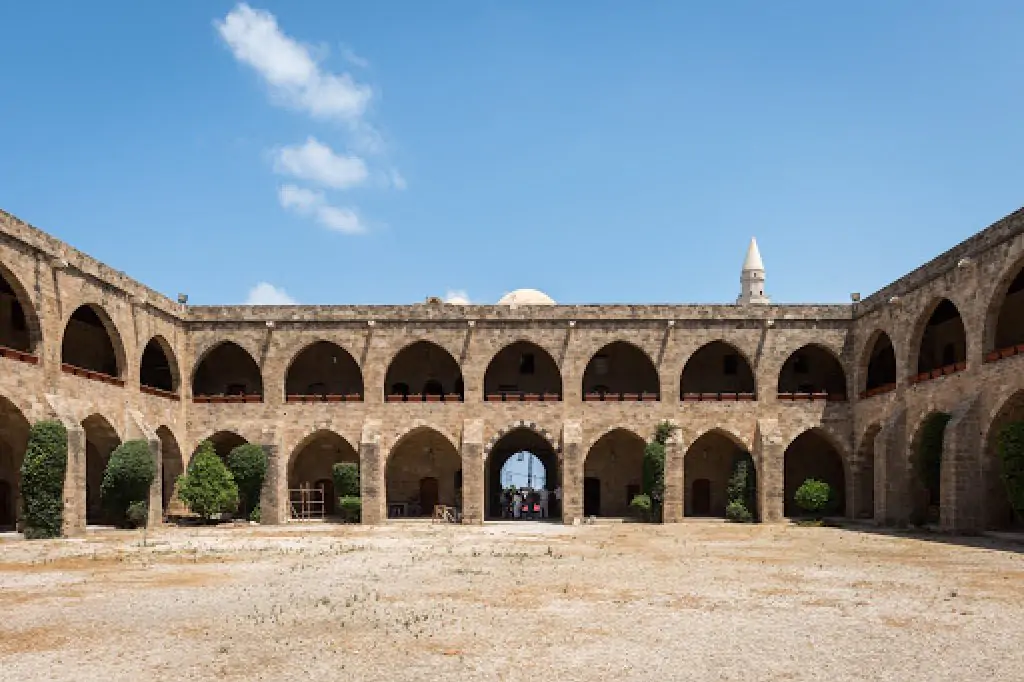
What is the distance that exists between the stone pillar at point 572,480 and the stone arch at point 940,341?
10905 millimetres

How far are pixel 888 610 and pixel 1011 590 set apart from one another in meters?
2.98

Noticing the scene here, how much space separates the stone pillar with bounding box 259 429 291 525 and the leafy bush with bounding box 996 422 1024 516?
2191 centimetres

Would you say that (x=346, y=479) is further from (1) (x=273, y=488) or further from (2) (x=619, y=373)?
(2) (x=619, y=373)

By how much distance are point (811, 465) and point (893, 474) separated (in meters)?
6.92

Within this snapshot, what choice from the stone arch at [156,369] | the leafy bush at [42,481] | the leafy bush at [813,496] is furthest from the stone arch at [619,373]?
the leafy bush at [42,481]

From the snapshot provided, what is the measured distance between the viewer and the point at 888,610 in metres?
10.4

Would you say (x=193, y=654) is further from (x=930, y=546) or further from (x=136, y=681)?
(x=930, y=546)

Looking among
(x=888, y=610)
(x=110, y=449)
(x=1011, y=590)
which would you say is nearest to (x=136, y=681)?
(x=888, y=610)

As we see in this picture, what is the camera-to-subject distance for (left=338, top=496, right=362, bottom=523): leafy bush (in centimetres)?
2780

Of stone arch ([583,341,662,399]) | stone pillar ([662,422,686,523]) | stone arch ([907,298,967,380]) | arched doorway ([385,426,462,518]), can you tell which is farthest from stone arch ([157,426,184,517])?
stone arch ([907,298,967,380])

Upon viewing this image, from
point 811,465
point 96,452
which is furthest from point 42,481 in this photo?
point 811,465

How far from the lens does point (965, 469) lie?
20.6 m

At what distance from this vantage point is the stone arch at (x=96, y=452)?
24.3m

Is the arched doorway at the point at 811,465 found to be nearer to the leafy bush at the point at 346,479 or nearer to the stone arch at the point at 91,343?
the leafy bush at the point at 346,479
